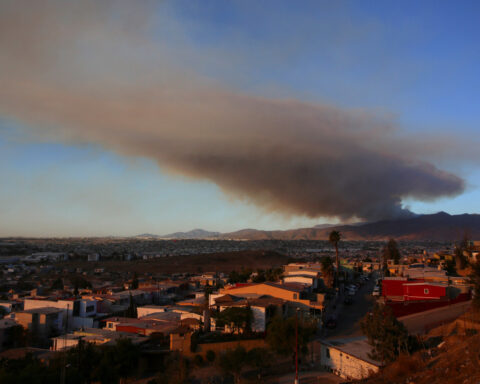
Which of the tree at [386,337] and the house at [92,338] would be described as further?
the house at [92,338]

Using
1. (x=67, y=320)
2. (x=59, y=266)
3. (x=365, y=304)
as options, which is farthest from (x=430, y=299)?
(x=59, y=266)

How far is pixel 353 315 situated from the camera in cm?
3356

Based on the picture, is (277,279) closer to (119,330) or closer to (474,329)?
(119,330)

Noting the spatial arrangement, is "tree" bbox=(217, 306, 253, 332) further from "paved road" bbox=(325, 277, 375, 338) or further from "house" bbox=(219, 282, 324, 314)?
"house" bbox=(219, 282, 324, 314)

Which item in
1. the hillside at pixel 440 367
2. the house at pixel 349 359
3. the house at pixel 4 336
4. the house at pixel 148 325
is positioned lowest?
the house at pixel 4 336

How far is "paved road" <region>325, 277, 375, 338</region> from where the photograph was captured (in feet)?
91.4

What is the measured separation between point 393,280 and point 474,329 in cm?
1728

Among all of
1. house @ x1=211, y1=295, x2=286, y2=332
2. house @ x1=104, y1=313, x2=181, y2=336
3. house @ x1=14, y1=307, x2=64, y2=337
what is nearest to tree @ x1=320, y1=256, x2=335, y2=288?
house @ x1=211, y1=295, x2=286, y2=332

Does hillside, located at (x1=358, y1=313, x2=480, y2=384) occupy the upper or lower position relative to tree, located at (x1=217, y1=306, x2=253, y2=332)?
upper

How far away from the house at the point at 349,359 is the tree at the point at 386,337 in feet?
1.54

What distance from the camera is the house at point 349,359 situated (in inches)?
716

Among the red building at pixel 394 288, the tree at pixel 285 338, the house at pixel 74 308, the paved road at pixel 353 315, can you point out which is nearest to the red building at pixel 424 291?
the red building at pixel 394 288

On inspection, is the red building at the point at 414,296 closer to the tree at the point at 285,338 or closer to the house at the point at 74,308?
the tree at the point at 285,338

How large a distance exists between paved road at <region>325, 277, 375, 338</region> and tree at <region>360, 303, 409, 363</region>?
8.48m
